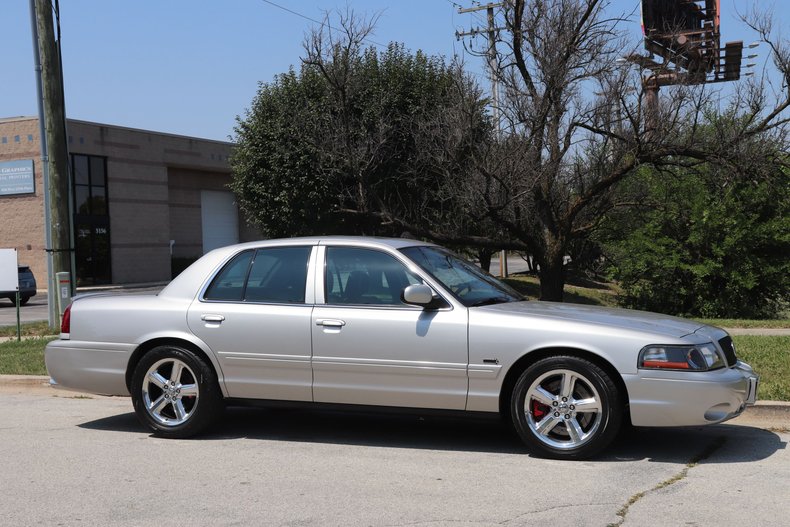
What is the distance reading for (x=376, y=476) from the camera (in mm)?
5617

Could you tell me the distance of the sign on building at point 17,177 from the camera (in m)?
35.5

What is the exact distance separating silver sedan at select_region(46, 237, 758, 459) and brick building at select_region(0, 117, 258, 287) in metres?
30.7

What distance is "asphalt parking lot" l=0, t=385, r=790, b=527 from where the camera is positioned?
4.77m

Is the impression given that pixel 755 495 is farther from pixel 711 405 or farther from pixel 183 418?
pixel 183 418

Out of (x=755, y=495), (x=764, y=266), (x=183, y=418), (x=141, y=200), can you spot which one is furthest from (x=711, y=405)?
(x=141, y=200)

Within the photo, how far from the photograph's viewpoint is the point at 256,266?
6891 mm

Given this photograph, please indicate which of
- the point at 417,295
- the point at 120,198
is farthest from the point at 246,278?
the point at 120,198

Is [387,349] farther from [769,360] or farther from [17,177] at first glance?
[17,177]

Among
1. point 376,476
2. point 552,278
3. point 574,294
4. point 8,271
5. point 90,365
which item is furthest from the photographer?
point 574,294

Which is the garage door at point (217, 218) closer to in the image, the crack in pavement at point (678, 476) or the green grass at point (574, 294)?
the green grass at point (574, 294)

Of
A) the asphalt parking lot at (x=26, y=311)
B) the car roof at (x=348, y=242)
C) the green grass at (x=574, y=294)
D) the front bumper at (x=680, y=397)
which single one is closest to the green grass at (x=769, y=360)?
the front bumper at (x=680, y=397)

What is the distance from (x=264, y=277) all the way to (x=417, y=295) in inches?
56.1

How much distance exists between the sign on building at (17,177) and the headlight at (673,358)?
3422cm

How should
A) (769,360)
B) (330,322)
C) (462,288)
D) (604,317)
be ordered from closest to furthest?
(604,317) < (330,322) < (462,288) < (769,360)
